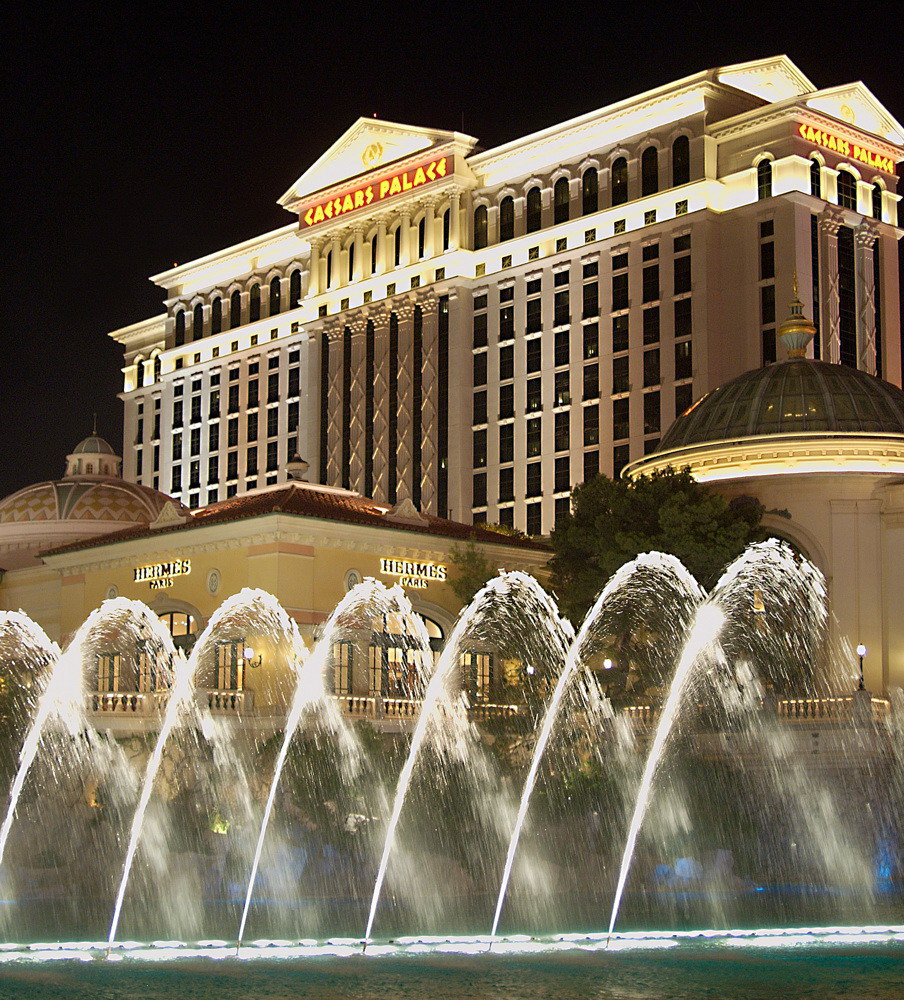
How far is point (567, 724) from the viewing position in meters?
48.0

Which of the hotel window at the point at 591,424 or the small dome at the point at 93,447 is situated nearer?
the small dome at the point at 93,447

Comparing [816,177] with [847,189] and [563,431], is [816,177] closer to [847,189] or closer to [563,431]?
[847,189]

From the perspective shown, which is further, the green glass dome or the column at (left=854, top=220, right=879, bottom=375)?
the column at (left=854, top=220, right=879, bottom=375)

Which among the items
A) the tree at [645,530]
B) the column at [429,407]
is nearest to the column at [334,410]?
the column at [429,407]

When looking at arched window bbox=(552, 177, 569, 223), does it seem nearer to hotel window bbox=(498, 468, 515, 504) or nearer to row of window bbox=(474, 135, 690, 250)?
row of window bbox=(474, 135, 690, 250)

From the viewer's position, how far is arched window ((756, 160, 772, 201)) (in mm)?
95438

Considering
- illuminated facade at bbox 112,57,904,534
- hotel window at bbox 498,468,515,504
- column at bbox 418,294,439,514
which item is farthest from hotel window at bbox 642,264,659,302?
column at bbox 418,294,439,514

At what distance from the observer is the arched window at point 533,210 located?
10578 centimetres

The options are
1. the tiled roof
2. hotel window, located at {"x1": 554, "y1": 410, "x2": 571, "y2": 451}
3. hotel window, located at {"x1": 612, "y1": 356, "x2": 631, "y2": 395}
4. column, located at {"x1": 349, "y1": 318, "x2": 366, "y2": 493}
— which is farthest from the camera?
column, located at {"x1": 349, "y1": 318, "x2": 366, "y2": 493}

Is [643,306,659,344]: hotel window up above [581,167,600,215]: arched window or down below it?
below

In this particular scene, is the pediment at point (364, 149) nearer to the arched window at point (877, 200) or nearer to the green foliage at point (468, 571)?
the arched window at point (877, 200)

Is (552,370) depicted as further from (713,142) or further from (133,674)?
(133,674)

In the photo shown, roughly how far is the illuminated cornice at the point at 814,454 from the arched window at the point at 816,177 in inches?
1670

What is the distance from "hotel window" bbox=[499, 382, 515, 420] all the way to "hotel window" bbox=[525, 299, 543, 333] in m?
3.80
